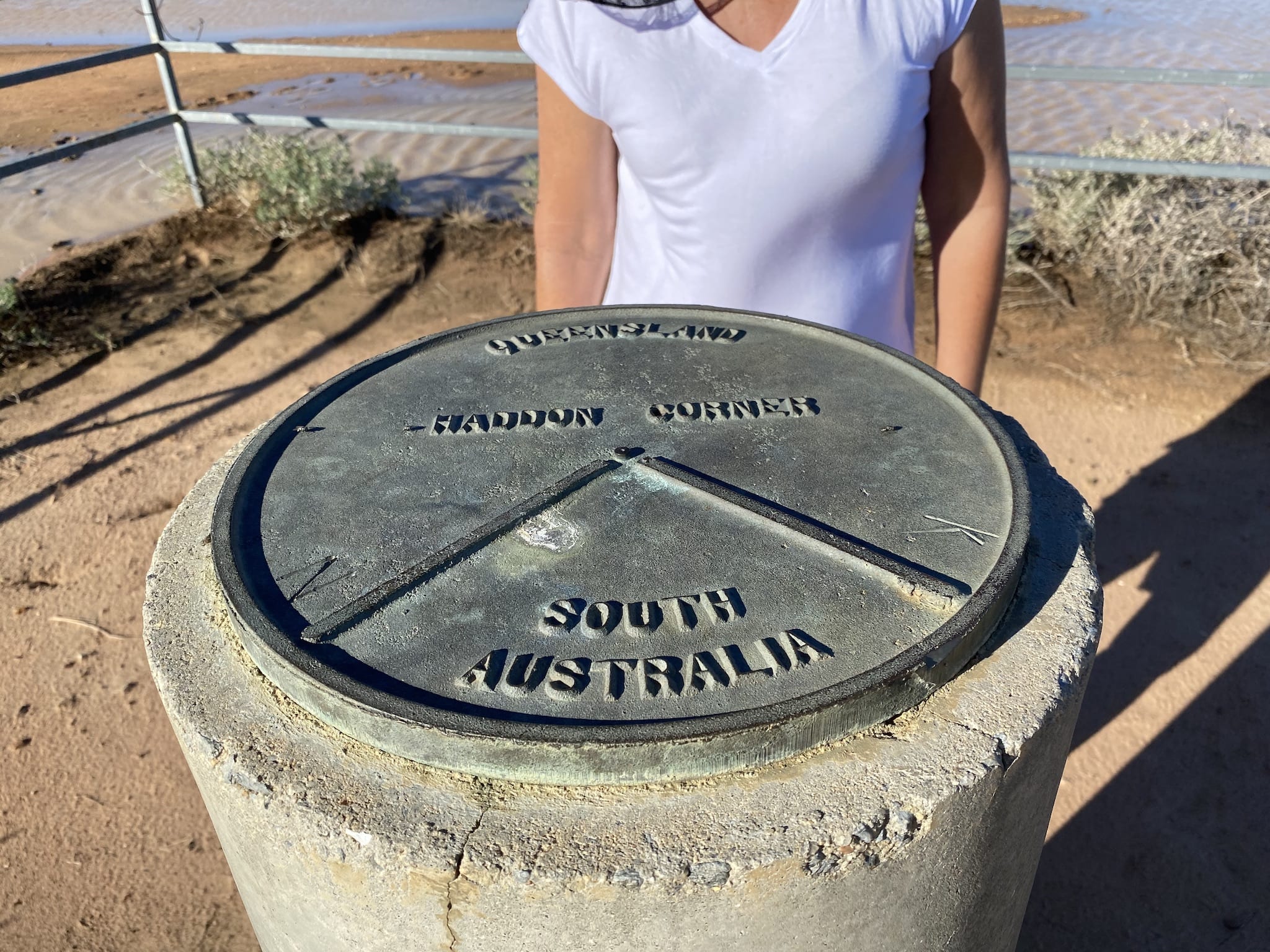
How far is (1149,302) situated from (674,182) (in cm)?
355

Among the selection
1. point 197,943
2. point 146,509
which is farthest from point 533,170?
point 197,943

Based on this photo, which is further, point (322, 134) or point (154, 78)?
point (154, 78)

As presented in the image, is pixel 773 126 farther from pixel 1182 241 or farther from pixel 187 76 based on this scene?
pixel 187 76

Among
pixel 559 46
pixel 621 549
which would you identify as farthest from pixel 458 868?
pixel 559 46

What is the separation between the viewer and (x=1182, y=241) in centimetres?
465

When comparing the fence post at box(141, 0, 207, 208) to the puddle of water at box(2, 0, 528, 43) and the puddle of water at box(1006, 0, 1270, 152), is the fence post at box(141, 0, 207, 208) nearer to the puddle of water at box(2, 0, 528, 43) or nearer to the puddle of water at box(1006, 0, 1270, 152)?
the puddle of water at box(1006, 0, 1270, 152)

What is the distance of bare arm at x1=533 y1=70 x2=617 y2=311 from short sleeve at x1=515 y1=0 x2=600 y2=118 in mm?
45

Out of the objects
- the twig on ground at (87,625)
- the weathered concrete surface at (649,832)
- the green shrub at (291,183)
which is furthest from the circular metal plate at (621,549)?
the green shrub at (291,183)

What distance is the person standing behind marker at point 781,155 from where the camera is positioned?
1.80 m

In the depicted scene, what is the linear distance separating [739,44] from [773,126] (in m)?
0.16

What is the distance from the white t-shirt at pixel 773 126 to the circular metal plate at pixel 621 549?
232 millimetres

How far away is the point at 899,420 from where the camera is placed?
1657 millimetres

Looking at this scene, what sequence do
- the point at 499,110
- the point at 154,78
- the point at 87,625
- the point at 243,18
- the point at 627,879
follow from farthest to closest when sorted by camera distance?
the point at 243,18, the point at 154,78, the point at 499,110, the point at 87,625, the point at 627,879

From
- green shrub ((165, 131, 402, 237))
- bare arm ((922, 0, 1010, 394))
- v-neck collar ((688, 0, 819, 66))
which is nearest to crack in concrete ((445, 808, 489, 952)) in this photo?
v-neck collar ((688, 0, 819, 66))
